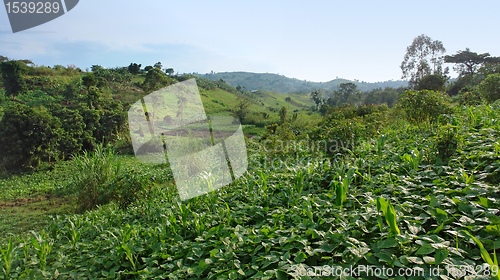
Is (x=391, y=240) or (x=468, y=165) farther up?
(x=468, y=165)

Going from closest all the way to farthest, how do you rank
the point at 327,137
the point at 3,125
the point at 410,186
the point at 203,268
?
the point at 203,268, the point at 410,186, the point at 327,137, the point at 3,125

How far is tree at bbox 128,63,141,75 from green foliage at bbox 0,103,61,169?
21.6 m

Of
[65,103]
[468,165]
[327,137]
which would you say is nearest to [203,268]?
[468,165]

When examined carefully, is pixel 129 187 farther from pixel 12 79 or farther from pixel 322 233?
pixel 12 79

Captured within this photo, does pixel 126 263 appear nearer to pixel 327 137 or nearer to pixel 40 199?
pixel 327 137

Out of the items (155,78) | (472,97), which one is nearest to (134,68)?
(155,78)

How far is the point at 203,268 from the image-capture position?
1.30 meters

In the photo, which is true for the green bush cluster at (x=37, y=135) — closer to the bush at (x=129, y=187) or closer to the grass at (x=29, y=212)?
the grass at (x=29, y=212)

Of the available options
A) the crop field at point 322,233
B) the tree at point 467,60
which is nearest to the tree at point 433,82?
the tree at point 467,60

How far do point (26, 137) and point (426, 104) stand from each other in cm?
1509

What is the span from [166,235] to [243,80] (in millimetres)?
109555

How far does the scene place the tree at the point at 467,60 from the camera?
83.1 feet

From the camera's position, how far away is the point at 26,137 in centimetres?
1088

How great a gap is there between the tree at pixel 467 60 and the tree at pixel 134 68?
37611 millimetres
